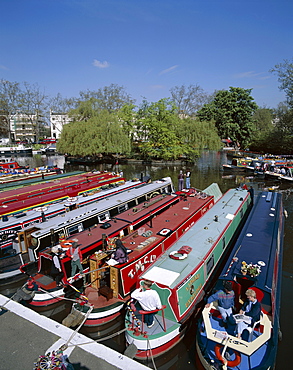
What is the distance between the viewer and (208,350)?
677 cm

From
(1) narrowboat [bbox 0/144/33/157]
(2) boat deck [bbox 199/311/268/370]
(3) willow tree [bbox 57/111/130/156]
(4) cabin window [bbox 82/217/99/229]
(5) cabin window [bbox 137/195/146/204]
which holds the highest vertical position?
(3) willow tree [bbox 57/111/130/156]

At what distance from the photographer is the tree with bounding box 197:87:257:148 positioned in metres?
53.1

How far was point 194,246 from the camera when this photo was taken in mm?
10617

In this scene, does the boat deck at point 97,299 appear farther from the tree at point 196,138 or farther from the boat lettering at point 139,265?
the tree at point 196,138

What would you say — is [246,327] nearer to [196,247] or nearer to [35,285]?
[196,247]

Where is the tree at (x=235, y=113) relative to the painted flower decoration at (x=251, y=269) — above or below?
above

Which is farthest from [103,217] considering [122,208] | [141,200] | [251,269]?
[251,269]

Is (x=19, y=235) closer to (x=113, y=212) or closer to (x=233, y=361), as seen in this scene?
(x=113, y=212)

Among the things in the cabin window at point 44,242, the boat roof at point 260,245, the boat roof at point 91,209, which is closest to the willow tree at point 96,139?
the boat roof at point 91,209

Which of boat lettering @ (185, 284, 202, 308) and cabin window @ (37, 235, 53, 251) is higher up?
cabin window @ (37, 235, 53, 251)

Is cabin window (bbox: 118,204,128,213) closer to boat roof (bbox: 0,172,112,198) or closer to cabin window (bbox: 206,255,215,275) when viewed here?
cabin window (bbox: 206,255,215,275)

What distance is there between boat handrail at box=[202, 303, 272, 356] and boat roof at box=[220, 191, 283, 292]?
1.32 meters

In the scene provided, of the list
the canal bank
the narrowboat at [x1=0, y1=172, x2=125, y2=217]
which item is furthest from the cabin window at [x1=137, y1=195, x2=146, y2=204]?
the canal bank

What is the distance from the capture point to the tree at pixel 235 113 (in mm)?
53125
